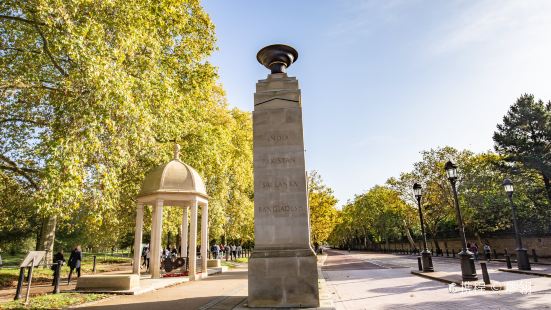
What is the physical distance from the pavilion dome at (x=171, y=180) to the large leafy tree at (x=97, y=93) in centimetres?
123

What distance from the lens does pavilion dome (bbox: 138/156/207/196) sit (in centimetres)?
1582

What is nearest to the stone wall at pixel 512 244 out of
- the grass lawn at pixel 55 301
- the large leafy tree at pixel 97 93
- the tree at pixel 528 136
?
the tree at pixel 528 136

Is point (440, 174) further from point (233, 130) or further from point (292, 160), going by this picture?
point (292, 160)

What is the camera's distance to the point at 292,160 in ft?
28.6

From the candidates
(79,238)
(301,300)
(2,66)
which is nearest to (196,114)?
(2,66)

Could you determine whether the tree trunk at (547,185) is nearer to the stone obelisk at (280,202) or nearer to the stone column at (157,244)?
the stone obelisk at (280,202)

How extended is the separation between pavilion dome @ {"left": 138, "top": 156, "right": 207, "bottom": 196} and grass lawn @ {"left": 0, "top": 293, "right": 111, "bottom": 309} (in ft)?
19.2

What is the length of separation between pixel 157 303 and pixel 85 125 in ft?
17.8

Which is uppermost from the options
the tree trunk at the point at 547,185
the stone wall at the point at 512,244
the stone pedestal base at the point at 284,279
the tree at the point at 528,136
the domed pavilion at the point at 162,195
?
the tree at the point at 528,136

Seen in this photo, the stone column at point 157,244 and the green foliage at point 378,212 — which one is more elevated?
the green foliage at point 378,212

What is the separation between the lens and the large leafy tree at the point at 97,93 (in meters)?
9.12

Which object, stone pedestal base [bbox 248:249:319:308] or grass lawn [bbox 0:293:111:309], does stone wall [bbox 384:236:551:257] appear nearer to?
stone pedestal base [bbox 248:249:319:308]

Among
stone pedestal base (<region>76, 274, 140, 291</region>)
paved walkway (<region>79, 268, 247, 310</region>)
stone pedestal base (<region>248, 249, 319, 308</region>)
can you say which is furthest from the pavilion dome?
stone pedestal base (<region>248, 249, 319, 308</region>)

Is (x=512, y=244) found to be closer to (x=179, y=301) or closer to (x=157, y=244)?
(x=157, y=244)
